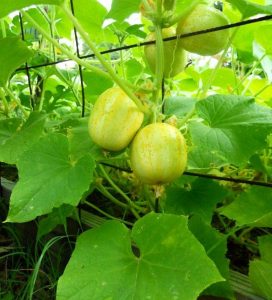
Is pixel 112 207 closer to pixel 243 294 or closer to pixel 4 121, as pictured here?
pixel 4 121

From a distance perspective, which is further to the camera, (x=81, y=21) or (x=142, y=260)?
(x=81, y=21)

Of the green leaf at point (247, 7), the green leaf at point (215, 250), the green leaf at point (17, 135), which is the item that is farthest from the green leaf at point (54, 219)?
the green leaf at point (247, 7)

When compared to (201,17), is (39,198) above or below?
below

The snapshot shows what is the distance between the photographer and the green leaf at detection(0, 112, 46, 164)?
2.52ft

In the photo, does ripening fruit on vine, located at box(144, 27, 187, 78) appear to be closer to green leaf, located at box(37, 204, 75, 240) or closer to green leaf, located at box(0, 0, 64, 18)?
green leaf, located at box(0, 0, 64, 18)

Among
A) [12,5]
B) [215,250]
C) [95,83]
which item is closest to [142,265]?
[215,250]

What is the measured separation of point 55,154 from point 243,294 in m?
0.38

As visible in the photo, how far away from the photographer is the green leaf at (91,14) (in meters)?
0.93

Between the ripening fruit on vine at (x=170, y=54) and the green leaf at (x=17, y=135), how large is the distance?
257mm

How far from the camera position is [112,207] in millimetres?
1109

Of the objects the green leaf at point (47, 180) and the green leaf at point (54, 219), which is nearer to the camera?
the green leaf at point (47, 180)

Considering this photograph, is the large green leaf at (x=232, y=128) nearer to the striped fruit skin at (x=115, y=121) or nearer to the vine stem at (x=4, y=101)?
the striped fruit skin at (x=115, y=121)

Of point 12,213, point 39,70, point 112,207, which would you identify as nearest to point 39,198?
point 12,213

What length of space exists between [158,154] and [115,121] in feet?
0.29
